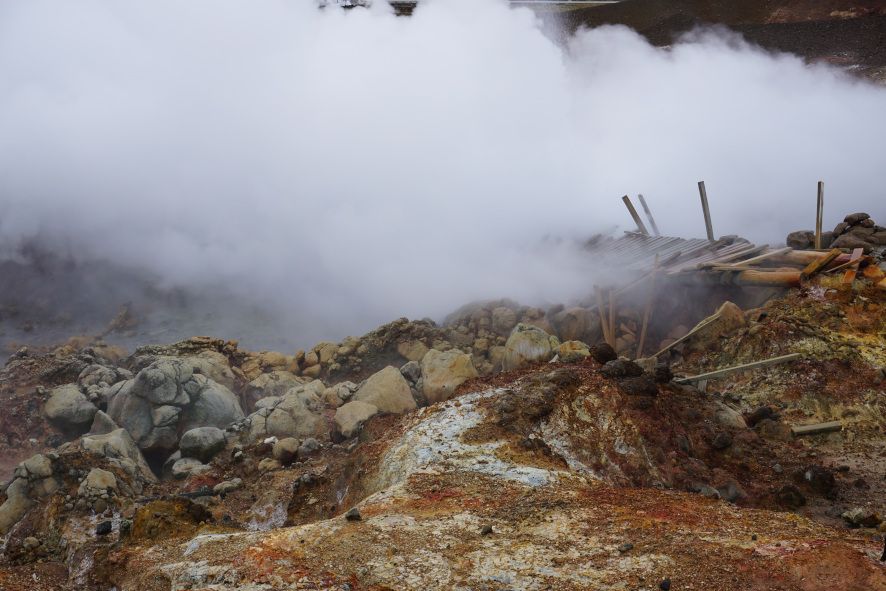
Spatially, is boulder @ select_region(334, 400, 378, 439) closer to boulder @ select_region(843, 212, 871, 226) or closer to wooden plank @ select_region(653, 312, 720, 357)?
wooden plank @ select_region(653, 312, 720, 357)

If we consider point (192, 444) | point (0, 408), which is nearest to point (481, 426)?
point (192, 444)

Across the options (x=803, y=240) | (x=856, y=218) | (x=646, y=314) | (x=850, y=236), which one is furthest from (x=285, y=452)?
(x=856, y=218)

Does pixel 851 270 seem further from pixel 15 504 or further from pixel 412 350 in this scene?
pixel 15 504

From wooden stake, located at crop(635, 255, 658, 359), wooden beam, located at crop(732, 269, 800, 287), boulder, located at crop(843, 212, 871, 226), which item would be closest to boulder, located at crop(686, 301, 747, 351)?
wooden beam, located at crop(732, 269, 800, 287)

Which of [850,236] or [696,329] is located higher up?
[850,236]

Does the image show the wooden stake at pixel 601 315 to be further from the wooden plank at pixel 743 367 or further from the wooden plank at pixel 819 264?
the wooden plank at pixel 819 264

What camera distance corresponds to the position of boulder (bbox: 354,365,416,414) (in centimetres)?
755

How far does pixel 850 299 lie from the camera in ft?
26.5

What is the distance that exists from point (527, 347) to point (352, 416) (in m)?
2.14

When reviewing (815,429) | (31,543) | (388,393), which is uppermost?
(31,543)

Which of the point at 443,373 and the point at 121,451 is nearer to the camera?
the point at 121,451

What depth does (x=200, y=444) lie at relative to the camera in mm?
7137

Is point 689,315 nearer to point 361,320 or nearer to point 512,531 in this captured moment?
point 361,320

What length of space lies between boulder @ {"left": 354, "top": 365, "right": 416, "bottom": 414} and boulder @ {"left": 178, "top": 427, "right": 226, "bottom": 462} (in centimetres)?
143
